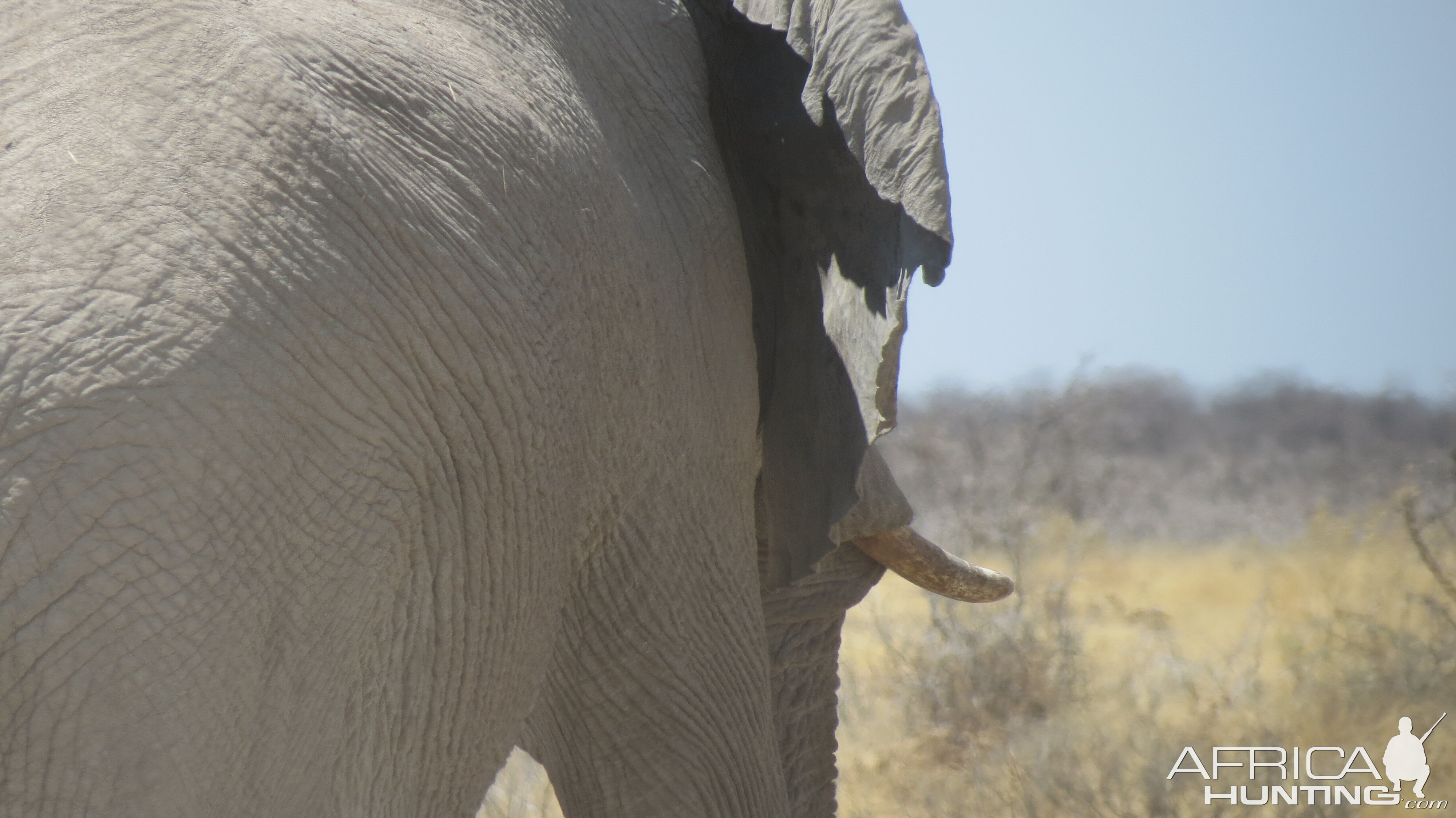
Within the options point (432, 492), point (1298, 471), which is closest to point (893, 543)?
point (432, 492)

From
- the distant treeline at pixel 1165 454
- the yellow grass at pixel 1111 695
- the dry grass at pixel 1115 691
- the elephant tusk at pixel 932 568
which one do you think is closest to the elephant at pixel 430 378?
the elephant tusk at pixel 932 568

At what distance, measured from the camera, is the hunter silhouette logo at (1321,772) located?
3613mm

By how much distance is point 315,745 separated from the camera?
3.60ft

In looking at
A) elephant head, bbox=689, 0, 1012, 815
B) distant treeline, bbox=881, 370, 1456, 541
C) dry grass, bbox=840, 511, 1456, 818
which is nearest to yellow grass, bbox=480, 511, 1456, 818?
dry grass, bbox=840, 511, 1456, 818

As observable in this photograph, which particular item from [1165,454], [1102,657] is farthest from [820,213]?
[1165,454]

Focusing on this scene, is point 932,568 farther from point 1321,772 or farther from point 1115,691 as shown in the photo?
point 1115,691

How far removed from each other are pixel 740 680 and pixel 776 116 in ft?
2.88

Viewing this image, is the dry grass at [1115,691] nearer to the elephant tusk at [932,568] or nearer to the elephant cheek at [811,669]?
the elephant tusk at [932,568]

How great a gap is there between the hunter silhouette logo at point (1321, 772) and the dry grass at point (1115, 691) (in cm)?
4

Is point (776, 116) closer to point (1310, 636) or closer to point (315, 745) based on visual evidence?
point (315, 745)

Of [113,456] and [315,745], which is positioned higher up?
[113,456]

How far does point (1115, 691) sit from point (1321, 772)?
1310 millimetres

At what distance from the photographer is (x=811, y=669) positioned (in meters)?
2.60

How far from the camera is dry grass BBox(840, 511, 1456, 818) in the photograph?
4168 mm
